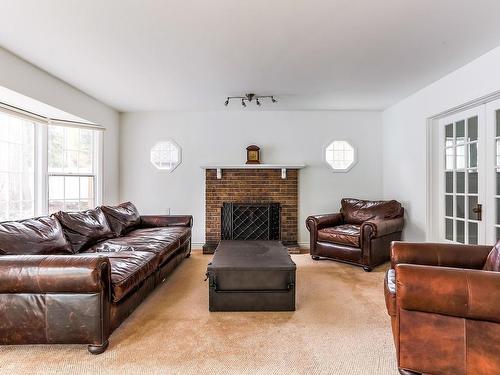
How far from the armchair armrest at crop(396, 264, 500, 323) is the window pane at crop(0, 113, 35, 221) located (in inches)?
149

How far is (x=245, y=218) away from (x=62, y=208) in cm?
263

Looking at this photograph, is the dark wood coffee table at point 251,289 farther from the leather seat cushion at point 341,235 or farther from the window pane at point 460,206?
the window pane at point 460,206

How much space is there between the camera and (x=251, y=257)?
2650 mm

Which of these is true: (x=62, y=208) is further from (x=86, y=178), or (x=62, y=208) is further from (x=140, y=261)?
(x=140, y=261)

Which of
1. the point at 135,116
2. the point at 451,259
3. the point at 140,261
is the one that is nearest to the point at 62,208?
the point at 135,116

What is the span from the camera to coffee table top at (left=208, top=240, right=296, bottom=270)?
2377 mm

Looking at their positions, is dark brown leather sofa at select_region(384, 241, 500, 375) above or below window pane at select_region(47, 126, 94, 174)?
below

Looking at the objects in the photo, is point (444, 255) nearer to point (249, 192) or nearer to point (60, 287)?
point (60, 287)

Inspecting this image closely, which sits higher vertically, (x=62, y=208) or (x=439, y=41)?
(x=439, y=41)

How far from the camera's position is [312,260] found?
3992 millimetres

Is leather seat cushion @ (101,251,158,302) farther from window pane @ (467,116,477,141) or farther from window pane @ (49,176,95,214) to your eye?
window pane @ (467,116,477,141)

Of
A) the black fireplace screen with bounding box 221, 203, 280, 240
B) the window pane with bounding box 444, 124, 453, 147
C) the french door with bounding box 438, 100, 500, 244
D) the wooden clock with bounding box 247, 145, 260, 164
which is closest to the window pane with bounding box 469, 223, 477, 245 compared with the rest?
the french door with bounding box 438, 100, 500, 244

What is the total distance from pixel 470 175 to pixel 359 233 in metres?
1.32

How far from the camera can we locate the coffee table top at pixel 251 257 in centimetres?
238
